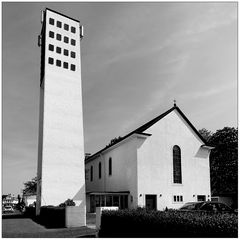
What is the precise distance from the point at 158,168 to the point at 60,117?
11.7m

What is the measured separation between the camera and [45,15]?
34.5 m

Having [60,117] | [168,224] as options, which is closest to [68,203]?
[60,117]

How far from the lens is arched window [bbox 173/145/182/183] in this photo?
109ft

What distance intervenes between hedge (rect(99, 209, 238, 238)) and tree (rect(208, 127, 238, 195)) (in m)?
35.4

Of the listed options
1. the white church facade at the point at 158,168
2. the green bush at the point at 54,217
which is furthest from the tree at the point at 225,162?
the green bush at the point at 54,217

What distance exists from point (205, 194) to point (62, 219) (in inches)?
763

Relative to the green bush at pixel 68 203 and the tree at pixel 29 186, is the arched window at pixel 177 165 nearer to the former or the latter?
the green bush at pixel 68 203

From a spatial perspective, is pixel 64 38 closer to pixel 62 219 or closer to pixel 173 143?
pixel 173 143

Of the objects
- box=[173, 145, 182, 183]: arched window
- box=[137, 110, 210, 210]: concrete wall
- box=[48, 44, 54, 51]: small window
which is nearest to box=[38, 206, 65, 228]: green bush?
box=[137, 110, 210, 210]: concrete wall

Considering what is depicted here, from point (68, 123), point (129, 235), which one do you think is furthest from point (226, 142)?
point (129, 235)

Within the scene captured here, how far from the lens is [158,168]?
3197cm

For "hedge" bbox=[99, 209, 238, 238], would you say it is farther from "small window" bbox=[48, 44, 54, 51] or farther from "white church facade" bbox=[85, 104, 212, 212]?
"small window" bbox=[48, 44, 54, 51]

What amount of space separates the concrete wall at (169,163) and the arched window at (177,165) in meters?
0.38

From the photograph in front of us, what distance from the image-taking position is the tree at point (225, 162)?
47.0 m
